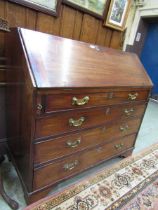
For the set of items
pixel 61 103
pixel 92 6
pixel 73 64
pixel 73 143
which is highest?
pixel 92 6

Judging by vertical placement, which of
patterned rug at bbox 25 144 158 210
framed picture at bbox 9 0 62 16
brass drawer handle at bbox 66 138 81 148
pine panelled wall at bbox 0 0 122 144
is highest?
framed picture at bbox 9 0 62 16

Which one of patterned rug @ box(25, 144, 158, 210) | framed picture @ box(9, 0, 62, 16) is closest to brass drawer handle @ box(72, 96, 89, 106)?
patterned rug @ box(25, 144, 158, 210)

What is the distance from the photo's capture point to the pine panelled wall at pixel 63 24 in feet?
4.09

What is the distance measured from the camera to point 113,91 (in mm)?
1214

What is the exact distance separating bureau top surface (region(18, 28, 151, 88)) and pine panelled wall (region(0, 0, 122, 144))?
0.38m

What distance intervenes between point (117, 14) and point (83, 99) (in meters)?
1.29

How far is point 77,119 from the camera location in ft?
3.58

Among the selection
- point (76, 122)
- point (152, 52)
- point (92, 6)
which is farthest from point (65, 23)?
point (152, 52)

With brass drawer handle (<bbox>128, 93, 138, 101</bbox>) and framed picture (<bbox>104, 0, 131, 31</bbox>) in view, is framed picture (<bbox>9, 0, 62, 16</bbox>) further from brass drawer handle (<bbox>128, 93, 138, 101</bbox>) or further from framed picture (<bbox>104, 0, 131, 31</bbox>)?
brass drawer handle (<bbox>128, 93, 138, 101</bbox>)

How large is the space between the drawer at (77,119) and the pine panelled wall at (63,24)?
67 centimetres

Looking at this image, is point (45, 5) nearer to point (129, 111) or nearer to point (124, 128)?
point (129, 111)

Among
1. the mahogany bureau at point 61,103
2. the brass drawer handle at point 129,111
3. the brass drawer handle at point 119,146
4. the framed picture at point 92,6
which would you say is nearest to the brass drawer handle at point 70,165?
the mahogany bureau at point 61,103

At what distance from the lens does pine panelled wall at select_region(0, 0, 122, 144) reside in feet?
4.09

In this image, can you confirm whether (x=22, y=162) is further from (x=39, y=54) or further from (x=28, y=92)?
(x=39, y=54)
